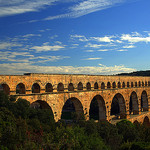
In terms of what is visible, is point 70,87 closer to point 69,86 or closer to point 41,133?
point 69,86

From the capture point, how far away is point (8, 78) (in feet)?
58.9

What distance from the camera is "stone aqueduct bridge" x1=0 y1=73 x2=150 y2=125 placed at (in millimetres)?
19391

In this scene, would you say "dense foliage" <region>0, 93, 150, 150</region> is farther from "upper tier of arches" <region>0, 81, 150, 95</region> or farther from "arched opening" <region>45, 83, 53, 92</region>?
"arched opening" <region>45, 83, 53, 92</region>

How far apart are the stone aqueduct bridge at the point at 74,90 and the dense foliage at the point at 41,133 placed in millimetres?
2422

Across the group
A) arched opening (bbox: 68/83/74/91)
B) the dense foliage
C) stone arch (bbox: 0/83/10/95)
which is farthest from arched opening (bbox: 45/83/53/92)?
stone arch (bbox: 0/83/10/95)

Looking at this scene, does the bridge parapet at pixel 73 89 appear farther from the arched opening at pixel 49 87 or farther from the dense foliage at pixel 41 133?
the dense foliage at pixel 41 133

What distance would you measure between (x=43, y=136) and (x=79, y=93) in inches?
457

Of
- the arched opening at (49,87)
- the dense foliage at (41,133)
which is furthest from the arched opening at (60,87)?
the dense foliage at (41,133)

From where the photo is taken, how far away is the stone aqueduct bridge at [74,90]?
19.4 meters

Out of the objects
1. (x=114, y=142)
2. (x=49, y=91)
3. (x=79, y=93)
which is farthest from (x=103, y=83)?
(x=114, y=142)

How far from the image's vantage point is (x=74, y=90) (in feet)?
82.0

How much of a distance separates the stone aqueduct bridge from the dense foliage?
2422 millimetres

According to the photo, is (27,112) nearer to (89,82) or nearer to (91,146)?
(91,146)

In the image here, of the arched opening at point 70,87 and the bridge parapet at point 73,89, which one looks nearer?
the bridge parapet at point 73,89
